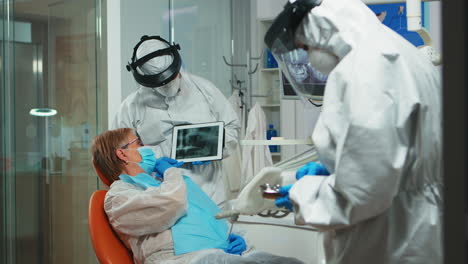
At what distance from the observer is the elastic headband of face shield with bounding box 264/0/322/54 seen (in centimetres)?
135

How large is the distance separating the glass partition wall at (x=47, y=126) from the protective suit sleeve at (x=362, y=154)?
2.19 metres

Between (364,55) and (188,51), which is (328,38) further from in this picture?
(188,51)

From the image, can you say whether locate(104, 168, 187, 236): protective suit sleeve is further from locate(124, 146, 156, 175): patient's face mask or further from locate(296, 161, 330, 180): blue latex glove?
locate(296, 161, 330, 180): blue latex glove

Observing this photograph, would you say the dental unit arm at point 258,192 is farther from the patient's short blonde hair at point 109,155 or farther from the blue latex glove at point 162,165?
the patient's short blonde hair at point 109,155

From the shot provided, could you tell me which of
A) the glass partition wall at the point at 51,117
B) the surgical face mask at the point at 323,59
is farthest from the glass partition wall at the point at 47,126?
the surgical face mask at the point at 323,59

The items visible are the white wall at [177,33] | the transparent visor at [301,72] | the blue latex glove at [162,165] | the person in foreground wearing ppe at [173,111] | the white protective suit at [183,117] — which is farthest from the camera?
the white wall at [177,33]

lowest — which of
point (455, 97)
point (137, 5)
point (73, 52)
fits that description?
point (455, 97)

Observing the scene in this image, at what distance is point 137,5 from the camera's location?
3693 millimetres

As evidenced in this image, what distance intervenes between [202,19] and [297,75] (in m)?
2.99

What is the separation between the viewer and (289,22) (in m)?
1.38

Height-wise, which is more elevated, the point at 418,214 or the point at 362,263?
the point at 418,214

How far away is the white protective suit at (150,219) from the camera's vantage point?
1973 mm

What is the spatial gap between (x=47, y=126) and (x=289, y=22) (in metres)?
2.13

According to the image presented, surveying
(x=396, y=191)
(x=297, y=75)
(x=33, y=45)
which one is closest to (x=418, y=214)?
(x=396, y=191)
